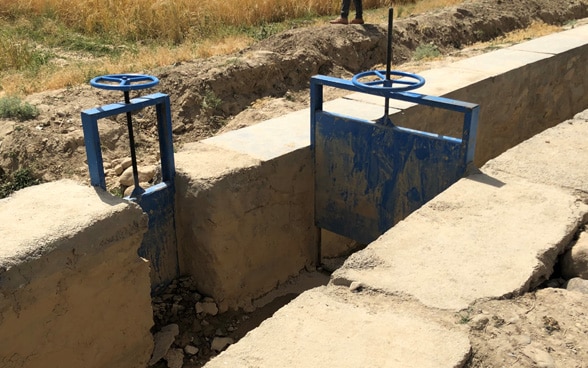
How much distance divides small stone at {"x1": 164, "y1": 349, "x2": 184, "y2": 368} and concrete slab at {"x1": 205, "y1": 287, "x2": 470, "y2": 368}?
1917mm

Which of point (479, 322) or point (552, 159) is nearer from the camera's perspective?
point (479, 322)

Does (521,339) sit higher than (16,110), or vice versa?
(521,339)

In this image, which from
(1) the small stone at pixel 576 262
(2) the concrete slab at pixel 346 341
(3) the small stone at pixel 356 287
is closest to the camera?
(2) the concrete slab at pixel 346 341

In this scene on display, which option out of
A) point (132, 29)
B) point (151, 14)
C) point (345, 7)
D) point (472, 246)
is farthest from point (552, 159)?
point (151, 14)

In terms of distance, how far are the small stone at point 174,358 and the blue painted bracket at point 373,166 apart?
1.63 metres

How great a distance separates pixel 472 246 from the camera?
3197 mm

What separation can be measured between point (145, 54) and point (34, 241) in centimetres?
721

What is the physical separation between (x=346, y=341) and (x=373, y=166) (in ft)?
8.20

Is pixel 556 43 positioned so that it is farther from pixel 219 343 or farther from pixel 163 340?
pixel 163 340

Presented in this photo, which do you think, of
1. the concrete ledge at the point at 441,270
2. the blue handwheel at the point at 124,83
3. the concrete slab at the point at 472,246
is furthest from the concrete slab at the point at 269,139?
the concrete slab at the point at 472,246

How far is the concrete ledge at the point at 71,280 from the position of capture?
3.32 m

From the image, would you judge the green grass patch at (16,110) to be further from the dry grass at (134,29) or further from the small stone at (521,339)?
the small stone at (521,339)

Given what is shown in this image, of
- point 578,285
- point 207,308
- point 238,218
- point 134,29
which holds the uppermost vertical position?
point 578,285

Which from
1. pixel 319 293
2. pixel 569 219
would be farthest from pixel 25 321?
pixel 569 219
